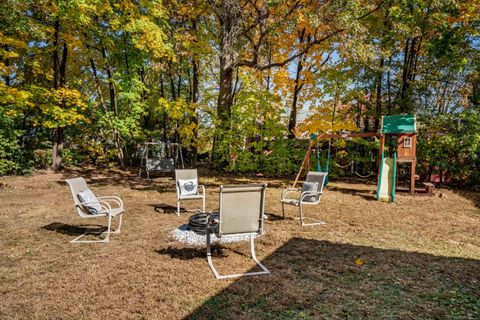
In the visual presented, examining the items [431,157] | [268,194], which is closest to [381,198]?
[268,194]

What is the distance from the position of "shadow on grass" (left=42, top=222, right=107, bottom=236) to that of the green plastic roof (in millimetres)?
8206

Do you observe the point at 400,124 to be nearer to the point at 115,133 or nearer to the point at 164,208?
the point at 164,208

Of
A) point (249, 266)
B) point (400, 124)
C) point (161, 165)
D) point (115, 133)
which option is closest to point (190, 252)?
point (249, 266)

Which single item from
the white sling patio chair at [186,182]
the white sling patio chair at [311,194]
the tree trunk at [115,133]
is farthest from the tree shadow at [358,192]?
the tree trunk at [115,133]

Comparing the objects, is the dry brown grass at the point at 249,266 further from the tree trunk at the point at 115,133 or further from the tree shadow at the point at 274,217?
the tree trunk at the point at 115,133

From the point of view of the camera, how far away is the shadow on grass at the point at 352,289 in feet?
9.17

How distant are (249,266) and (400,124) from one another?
24.8ft

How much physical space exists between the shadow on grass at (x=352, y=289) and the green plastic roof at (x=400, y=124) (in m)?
5.71

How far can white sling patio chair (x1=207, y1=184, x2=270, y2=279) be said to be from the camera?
12.0ft

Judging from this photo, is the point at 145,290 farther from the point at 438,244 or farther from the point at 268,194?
the point at 268,194

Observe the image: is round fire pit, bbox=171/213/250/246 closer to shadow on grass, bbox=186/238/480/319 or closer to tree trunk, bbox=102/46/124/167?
shadow on grass, bbox=186/238/480/319

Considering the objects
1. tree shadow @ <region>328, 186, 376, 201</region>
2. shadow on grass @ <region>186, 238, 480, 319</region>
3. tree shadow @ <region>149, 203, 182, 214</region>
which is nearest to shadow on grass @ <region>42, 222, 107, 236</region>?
tree shadow @ <region>149, 203, 182, 214</region>

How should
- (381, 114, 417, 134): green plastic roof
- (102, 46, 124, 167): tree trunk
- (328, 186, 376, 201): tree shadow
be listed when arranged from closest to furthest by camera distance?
(328, 186, 376, 201): tree shadow → (381, 114, 417, 134): green plastic roof → (102, 46, 124, 167): tree trunk

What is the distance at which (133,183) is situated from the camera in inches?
416
